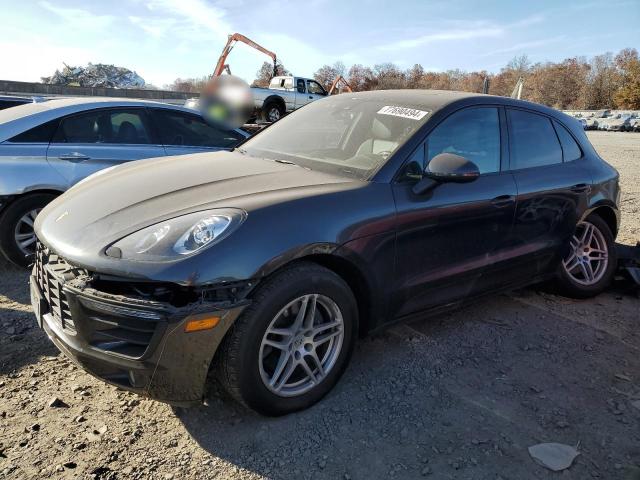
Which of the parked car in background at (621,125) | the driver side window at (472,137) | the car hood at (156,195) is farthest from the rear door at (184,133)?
the parked car in background at (621,125)

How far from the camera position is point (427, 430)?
2.51 metres

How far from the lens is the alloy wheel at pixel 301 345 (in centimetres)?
243

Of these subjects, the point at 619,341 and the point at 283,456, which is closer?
the point at 283,456

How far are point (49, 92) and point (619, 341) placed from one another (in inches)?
1069

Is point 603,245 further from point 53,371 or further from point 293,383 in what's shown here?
point 53,371

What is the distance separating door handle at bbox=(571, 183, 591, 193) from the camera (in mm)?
3883

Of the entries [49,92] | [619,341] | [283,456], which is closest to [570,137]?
[619,341]

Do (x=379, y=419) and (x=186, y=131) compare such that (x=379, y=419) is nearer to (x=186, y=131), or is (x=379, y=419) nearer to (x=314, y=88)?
(x=186, y=131)

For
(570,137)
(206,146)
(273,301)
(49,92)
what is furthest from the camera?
(49,92)

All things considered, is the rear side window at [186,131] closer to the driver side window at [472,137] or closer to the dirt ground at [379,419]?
the dirt ground at [379,419]

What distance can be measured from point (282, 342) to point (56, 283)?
1095mm

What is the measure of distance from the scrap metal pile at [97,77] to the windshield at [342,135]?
44709mm

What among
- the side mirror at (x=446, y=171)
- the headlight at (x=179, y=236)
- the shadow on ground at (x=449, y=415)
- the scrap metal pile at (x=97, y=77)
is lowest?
the shadow on ground at (x=449, y=415)

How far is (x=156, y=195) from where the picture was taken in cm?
261
